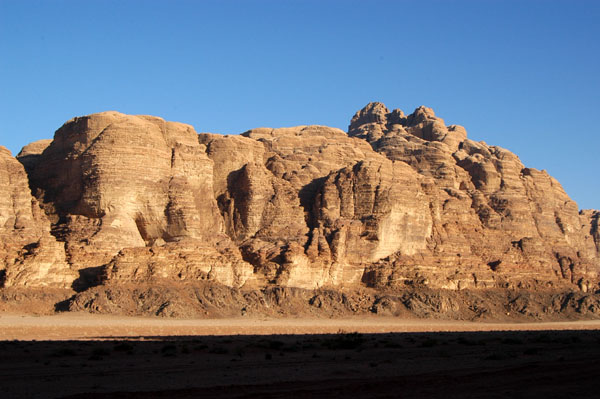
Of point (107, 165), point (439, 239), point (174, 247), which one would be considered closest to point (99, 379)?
point (174, 247)

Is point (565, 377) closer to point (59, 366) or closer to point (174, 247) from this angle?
point (59, 366)

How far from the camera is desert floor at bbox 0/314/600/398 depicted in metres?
20.9

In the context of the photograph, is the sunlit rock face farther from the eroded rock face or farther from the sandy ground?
the sandy ground

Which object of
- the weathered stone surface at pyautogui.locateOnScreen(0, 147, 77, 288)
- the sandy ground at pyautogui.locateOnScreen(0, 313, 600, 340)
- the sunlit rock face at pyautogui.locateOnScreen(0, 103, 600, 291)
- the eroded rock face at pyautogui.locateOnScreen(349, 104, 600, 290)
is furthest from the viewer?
the eroded rock face at pyautogui.locateOnScreen(349, 104, 600, 290)

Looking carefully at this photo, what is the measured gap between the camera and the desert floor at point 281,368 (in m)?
20.9

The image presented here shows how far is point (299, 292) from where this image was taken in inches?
2766

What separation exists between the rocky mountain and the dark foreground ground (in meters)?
27.4

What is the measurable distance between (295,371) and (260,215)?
2028 inches

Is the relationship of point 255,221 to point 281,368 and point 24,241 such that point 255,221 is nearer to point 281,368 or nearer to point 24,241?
point 24,241

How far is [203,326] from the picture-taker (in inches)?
2137

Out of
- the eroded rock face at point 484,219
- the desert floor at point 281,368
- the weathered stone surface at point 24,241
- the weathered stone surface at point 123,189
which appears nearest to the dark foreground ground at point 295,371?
the desert floor at point 281,368

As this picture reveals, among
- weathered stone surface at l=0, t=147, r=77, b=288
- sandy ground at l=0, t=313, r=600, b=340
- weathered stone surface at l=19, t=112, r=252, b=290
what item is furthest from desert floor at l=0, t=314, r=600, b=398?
weathered stone surface at l=19, t=112, r=252, b=290

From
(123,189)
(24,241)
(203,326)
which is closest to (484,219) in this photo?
(123,189)

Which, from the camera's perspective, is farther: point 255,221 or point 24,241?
point 255,221
